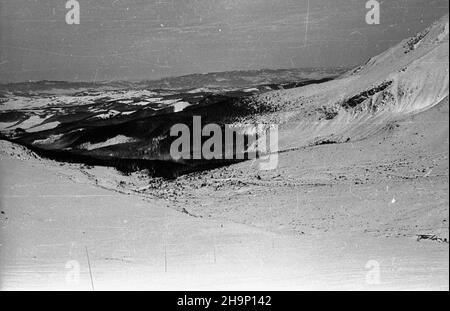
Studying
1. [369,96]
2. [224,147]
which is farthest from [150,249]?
[369,96]

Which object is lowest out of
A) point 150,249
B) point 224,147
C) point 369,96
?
point 150,249

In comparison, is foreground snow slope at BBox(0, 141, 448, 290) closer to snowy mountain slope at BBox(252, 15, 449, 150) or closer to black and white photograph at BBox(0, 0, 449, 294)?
black and white photograph at BBox(0, 0, 449, 294)

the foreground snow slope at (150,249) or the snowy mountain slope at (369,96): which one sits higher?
the snowy mountain slope at (369,96)

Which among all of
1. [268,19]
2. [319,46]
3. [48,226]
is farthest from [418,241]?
[48,226]

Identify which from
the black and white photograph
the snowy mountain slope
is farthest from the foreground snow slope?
the snowy mountain slope

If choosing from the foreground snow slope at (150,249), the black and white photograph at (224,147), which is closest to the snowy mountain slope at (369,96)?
the black and white photograph at (224,147)

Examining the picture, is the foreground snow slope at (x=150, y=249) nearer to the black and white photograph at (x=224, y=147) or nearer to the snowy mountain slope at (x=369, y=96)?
the black and white photograph at (x=224, y=147)

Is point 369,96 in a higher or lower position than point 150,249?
higher

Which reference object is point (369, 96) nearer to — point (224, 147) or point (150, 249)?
point (224, 147)
